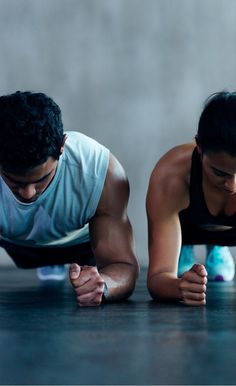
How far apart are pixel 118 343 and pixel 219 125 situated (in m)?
0.68

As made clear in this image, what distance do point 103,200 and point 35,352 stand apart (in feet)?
2.68

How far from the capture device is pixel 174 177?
2.23 metres

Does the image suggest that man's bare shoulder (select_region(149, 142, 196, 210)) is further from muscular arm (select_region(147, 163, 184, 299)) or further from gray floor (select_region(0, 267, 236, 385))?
gray floor (select_region(0, 267, 236, 385))

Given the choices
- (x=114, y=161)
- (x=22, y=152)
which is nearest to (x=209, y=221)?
(x=114, y=161)

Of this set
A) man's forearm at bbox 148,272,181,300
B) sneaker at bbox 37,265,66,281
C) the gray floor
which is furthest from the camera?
sneaker at bbox 37,265,66,281

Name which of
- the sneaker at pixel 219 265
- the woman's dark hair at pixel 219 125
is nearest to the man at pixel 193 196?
the woman's dark hair at pixel 219 125

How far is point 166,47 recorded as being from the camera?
482 centimetres

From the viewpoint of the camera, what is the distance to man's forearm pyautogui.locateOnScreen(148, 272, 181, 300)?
2.13 metres

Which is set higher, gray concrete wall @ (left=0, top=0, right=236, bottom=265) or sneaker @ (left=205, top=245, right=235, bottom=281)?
gray concrete wall @ (left=0, top=0, right=236, bottom=265)

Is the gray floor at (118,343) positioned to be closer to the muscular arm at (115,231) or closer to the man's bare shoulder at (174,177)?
the muscular arm at (115,231)

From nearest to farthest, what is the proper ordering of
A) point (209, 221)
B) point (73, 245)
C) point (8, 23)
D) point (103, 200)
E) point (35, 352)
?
point (35, 352) → point (103, 200) → point (209, 221) → point (73, 245) → point (8, 23)

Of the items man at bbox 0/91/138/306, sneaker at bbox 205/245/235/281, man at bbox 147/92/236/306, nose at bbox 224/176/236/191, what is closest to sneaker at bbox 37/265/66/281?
sneaker at bbox 205/245/235/281

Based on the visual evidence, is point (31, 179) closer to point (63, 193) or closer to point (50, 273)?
point (63, 193)

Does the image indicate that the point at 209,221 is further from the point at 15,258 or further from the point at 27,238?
the point at 15,258
